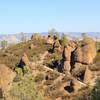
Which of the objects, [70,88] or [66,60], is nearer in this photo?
[70,88]

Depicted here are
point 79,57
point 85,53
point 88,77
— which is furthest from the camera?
point 85,53

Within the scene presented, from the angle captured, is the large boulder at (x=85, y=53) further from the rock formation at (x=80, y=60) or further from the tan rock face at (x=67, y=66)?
the tan rock face at (x=67, y=66)

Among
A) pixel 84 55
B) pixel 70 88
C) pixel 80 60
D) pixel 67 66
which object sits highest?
pixel 84 55

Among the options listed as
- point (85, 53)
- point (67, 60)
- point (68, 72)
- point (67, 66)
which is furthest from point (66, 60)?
point (85, 53)

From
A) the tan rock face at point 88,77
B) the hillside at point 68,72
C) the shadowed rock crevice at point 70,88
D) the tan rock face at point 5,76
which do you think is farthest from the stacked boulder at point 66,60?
the tan rock face at point 5,76

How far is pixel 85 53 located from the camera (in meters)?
117

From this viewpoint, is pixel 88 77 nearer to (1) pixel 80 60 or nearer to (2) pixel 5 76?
(1) pixel 80 60

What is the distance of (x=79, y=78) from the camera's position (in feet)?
357

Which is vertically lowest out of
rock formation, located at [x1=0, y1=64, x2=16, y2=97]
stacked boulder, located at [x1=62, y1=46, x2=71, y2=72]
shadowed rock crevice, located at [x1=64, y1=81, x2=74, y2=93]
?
shadowed rock crevice, located at [x1=64, y1=81, x2=74, y2=93]

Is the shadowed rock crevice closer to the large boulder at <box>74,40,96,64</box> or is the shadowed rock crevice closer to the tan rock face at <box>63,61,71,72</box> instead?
the tan rock face at <box>63,61,71,72</box>

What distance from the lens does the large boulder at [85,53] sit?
116 metres

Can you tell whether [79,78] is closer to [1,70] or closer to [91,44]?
[91,44]

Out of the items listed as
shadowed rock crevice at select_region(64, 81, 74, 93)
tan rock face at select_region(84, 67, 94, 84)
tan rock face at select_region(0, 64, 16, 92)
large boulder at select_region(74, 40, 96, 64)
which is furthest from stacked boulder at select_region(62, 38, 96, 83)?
tan rock face at select_region(0, 64, 16, 92)

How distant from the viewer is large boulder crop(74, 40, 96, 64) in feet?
381
